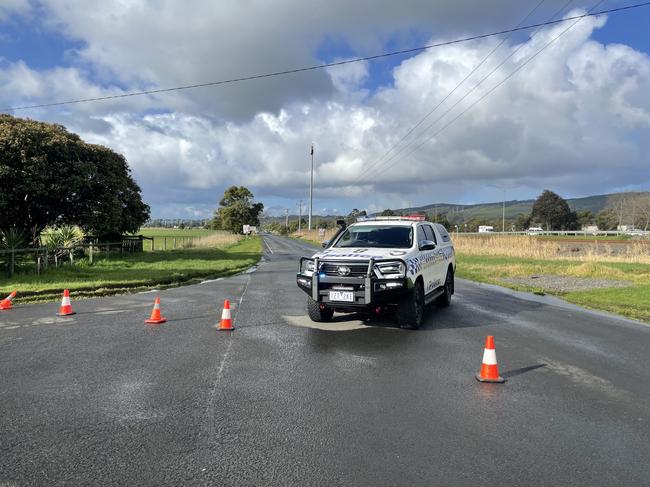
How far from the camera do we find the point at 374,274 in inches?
317

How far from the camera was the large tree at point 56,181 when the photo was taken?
18500 mm

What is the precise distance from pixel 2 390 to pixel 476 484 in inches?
191

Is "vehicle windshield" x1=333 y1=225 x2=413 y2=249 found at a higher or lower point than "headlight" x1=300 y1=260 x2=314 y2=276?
higher

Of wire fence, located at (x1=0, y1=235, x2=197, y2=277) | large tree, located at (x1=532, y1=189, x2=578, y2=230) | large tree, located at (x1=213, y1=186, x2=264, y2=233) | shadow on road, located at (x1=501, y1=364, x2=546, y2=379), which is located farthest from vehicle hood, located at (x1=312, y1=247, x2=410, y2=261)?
large tree, located at (x1=532, y1=189, x2=578, y2=230)

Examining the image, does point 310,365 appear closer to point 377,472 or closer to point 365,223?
point 377,472

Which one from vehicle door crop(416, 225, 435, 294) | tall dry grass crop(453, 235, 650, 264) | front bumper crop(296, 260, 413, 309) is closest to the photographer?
front bumper crop(296, 260, 413, 309)

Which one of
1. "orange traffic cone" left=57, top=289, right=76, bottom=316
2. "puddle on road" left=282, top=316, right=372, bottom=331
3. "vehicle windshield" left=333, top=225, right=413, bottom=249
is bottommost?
"puddle on road" left=282, top=316, right=372, bottom=331

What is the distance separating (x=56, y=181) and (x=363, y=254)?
1643 cm

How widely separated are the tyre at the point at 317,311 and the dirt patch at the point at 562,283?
9.15 m

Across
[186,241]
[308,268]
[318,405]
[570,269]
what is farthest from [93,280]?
[186,241]

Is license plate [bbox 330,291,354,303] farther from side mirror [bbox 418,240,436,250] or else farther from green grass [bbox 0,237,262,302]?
green grass [bbox 0,237,262,302]

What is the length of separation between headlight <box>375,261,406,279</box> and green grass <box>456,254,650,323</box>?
19.7 feet

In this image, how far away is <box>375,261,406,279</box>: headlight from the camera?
26.4 ft

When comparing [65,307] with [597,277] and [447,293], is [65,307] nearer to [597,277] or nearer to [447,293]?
[447,293]
